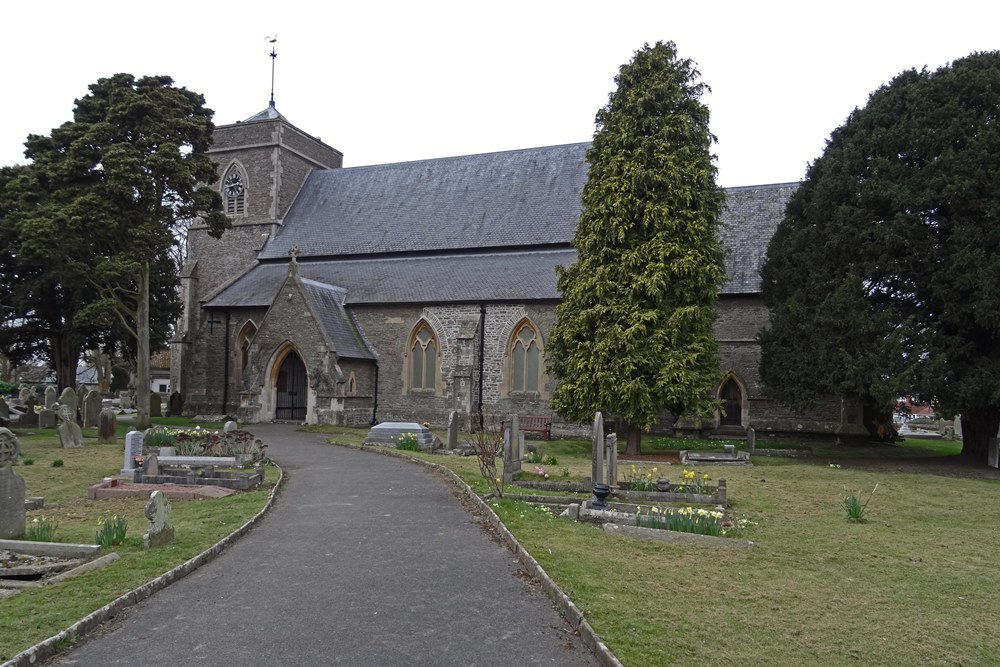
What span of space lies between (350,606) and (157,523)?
324 centimetres

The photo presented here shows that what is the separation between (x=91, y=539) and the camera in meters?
9.03

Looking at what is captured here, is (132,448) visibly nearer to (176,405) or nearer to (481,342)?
(481,342)

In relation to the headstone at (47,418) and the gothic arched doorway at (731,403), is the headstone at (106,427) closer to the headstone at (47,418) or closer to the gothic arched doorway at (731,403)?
the headstone at (47,418)

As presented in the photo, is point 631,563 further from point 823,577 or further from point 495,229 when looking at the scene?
point 495,229

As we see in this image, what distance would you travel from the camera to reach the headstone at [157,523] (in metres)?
8.42

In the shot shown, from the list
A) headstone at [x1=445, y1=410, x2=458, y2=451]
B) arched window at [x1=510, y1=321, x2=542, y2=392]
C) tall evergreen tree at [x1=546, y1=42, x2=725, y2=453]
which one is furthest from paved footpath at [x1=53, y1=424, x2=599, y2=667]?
arched window at [x1=510, y1=321, x2=542, y2=392]

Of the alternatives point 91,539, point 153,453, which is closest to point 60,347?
point 153,453

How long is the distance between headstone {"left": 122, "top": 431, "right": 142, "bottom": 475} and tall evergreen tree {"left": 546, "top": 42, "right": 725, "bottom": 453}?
1130 cm

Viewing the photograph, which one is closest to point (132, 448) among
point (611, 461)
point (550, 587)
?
point (611, 461)

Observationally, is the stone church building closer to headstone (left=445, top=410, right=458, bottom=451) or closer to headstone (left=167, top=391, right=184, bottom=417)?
headstone (left=167, top=391, right=184, bottom=417)

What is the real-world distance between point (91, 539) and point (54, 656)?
4.09 metres

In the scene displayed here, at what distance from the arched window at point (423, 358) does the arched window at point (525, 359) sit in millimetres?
3327

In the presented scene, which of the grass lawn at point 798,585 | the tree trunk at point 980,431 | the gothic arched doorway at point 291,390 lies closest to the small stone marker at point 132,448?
the grass lawn at point 798,585

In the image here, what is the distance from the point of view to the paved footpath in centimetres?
552
